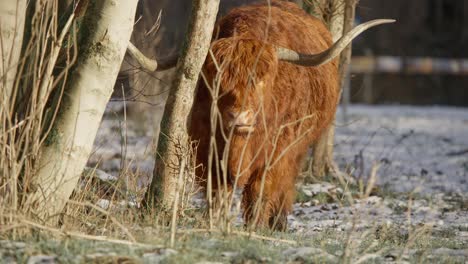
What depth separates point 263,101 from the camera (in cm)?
678

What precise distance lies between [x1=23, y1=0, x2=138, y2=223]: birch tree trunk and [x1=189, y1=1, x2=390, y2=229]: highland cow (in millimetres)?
927

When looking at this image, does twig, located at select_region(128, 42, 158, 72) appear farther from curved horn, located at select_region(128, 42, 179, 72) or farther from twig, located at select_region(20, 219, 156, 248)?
twig, located at select_region(20, 219, 156, 248)

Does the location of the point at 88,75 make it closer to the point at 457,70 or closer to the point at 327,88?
the point at 327,88

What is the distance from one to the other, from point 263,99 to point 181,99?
0.62 meters

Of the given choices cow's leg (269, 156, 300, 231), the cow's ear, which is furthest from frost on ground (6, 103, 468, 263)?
the cow's ear

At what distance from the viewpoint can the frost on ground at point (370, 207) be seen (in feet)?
16.2

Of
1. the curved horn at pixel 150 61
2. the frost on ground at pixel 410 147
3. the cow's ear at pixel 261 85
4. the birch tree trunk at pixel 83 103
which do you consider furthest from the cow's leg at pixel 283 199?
the birch tree trunk at pixel 83 103

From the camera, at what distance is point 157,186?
6562mm

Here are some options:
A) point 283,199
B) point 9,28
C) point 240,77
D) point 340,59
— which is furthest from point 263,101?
point 340,59

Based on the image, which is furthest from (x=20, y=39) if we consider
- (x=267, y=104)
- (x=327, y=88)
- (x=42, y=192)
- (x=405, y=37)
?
(x=405, y=37)

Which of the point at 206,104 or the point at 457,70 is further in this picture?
the point at 457,70

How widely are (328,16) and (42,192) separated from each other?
209 inches

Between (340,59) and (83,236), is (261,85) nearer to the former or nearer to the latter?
(83,236)

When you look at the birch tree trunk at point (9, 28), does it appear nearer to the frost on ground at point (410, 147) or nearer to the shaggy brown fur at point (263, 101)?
the shaggy brown fur at point (263, 101)
